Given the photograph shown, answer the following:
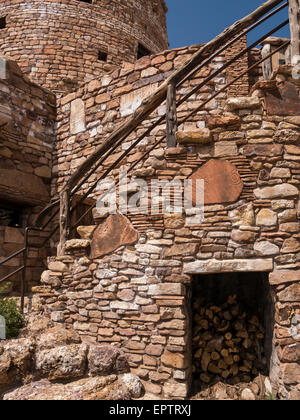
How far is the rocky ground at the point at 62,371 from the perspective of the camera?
289 cm

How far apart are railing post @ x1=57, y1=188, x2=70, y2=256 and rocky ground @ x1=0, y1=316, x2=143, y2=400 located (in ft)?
3.71

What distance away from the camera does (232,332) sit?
3.78 metres

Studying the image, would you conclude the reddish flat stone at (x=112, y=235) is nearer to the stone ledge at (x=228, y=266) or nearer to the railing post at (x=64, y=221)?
the railing post at (x=64, y=221)

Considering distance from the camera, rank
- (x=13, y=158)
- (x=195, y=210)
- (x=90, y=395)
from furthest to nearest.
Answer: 1. (x=13, y=158)
2. (x=195, y=210)
3. (x=90, y=395)

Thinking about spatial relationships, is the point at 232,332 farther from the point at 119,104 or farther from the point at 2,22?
the point at 2,22

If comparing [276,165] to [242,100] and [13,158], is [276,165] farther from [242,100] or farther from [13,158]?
[13,158]

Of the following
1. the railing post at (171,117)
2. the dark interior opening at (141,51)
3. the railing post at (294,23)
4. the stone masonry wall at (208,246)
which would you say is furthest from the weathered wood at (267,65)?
the dark interior opening at (141,51)

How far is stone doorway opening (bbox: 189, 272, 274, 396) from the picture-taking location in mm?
3453

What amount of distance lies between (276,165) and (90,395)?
2.98 meters

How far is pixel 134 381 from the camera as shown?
3035 mm

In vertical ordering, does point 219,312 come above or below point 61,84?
below

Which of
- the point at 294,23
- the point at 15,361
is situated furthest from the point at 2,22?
the point at 15,361

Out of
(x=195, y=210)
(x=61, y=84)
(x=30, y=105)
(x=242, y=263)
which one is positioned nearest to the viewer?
(x=242, y=263)

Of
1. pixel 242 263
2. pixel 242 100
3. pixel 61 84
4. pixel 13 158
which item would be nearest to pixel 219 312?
pixel 242 263
